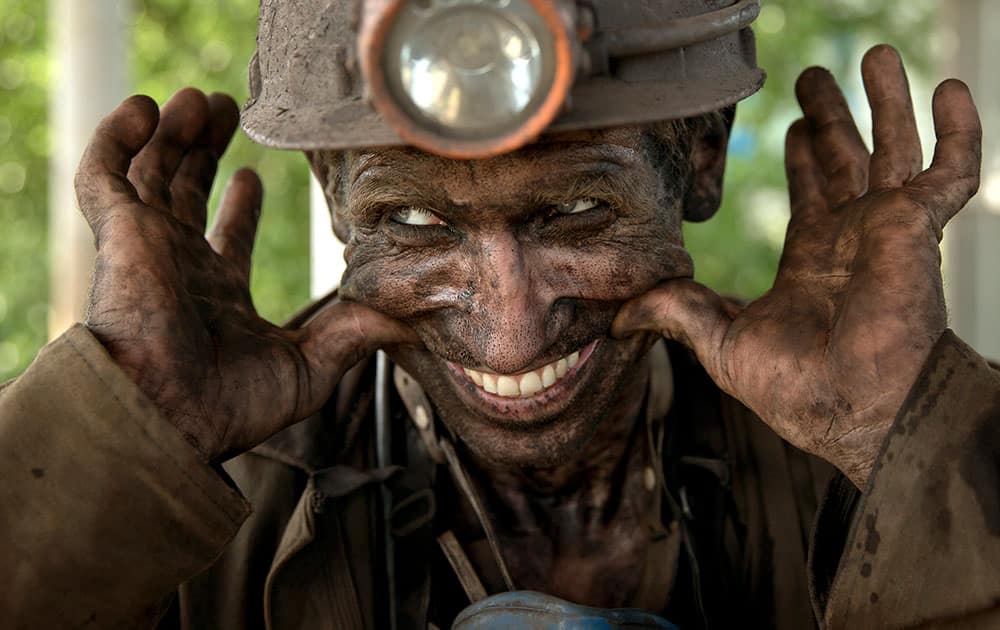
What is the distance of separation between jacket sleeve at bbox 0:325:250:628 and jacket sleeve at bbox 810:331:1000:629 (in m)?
1.14

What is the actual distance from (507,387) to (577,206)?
0.38 metres

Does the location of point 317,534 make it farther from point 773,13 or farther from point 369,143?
point 773,13

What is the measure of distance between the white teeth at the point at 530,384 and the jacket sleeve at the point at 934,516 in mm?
651

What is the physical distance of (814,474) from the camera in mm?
2840

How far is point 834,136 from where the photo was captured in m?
2.56

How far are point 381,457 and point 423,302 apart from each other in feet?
1.96

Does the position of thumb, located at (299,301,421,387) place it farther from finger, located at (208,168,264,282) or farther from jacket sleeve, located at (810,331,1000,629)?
jacket sleeve, located at (810,331,1000,629)

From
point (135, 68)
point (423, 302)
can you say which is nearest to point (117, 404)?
point (423, 302)

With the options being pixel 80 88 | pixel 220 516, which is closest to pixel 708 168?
pixel 220 516

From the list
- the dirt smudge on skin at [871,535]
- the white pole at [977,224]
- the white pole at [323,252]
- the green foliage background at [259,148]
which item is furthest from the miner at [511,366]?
the green foliage background at [259,148]

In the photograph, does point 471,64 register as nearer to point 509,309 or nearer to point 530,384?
point 509,309

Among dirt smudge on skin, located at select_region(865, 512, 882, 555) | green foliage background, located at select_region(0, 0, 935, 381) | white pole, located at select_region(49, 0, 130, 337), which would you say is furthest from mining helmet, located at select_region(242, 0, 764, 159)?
green foliage background, located at select_region(0, 0, 935, 381)

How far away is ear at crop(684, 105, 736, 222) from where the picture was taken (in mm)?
2633

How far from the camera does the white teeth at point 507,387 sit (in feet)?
7.77
